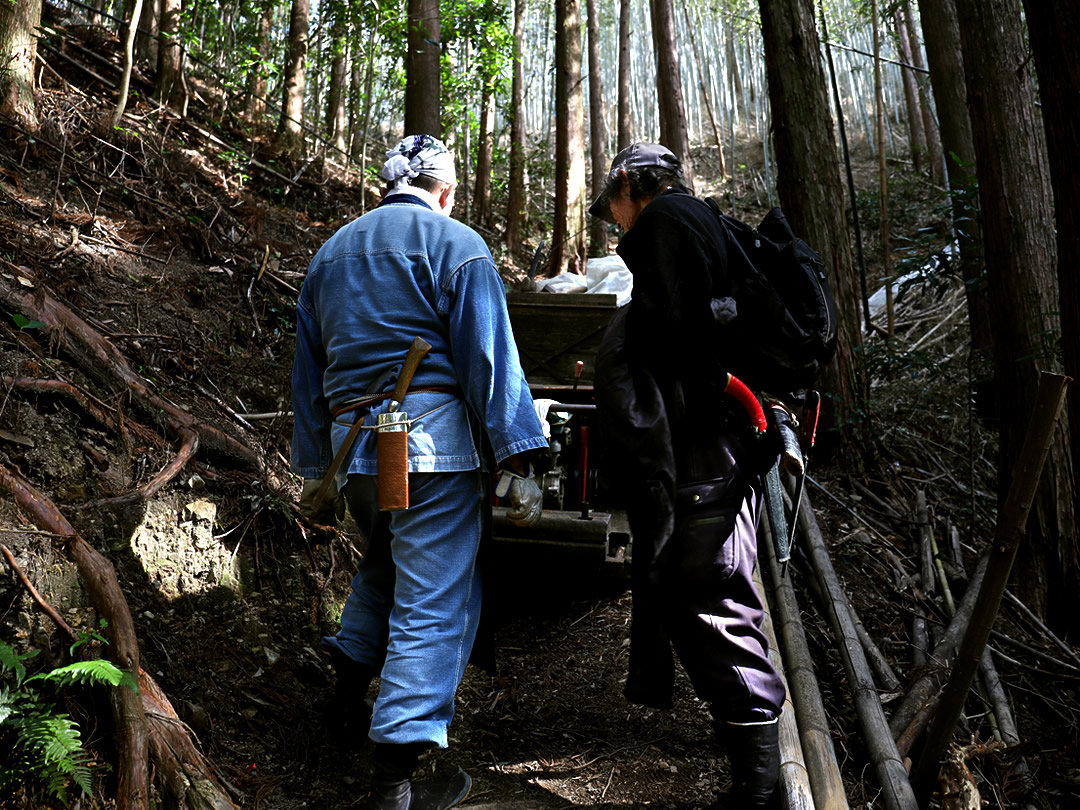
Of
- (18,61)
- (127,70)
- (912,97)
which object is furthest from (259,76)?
(912,97)

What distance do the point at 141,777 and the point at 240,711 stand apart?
63 cm

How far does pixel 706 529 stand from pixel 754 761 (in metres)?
0.67

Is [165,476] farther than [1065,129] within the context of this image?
Yes

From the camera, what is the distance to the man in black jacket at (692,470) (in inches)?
89.7

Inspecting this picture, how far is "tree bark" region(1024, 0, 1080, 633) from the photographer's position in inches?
114

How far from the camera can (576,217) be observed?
1098 centimetres

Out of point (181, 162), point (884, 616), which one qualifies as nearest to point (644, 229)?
point (884, 616)

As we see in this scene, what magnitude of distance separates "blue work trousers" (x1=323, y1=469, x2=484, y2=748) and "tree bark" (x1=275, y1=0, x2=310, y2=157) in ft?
25.2

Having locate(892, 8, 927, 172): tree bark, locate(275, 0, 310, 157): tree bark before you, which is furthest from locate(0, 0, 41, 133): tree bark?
locate(892, 8, 927, 172): tree bark

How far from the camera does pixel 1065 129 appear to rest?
9.64 feet

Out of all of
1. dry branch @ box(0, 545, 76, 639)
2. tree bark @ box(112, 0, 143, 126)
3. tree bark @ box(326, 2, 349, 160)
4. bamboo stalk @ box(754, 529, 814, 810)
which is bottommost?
bamboo stalk @ box(754, 529, 814, 810)

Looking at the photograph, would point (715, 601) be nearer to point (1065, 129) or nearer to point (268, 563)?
point (268, 563)

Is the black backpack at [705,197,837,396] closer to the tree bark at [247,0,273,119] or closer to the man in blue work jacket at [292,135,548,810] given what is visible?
the man in blue work jacket at [292,135,548,810]

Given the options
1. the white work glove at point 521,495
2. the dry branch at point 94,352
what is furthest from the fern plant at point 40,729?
the dry branch at point 94,352
